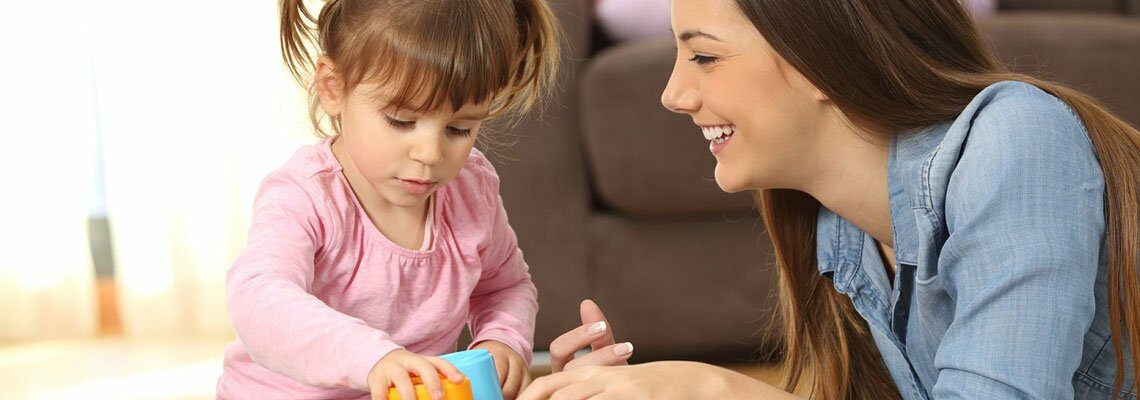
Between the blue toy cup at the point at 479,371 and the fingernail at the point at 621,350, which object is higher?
the blue toy cup at the point at 479,371

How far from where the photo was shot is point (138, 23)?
233cm

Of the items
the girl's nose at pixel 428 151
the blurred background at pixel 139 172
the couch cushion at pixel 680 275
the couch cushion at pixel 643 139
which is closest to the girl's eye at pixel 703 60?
the girl's nose at pixel 428 151

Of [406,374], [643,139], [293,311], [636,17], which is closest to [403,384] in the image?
[406,374]

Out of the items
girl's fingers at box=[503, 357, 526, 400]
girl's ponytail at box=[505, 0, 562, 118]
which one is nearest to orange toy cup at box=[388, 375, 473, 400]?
girl's fingers at box=[503, 357, 526, 400]

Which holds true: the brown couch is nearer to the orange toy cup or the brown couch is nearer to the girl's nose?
the girl's nose

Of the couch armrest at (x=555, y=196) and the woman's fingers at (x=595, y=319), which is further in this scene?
the couch armrest at (x=555, y=196)

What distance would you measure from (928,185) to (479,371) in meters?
0.40

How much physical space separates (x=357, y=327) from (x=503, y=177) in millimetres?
894

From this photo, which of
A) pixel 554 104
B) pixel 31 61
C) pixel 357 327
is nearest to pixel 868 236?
pixel 357 327

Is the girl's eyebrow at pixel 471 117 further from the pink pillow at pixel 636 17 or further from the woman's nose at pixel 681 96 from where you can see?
the pink pillow at pixel 636 17

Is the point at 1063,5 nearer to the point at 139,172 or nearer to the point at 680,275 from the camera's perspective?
the point at 680,275

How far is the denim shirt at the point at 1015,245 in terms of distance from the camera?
2.98 ft

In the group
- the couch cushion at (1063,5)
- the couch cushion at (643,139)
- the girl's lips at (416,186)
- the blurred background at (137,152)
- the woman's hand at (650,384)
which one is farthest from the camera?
the blurred background at (137,152)

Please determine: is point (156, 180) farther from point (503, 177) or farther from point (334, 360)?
point (334, 360)
